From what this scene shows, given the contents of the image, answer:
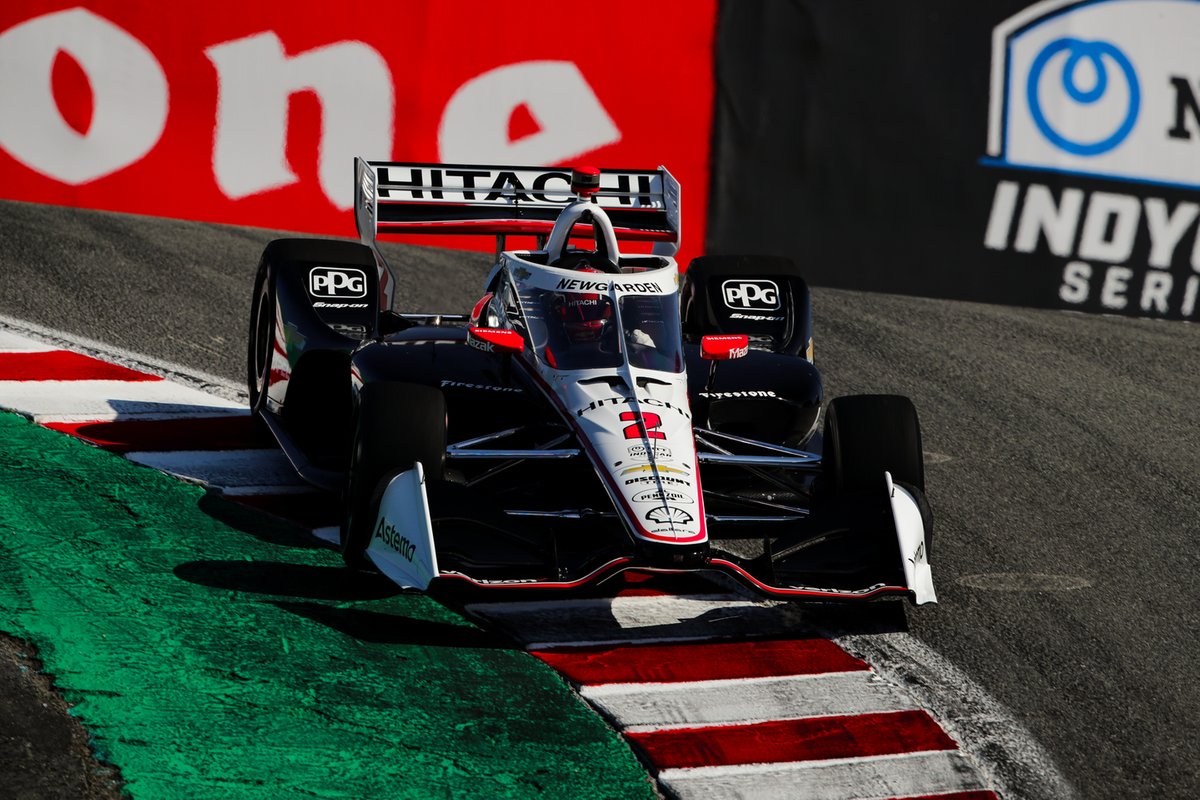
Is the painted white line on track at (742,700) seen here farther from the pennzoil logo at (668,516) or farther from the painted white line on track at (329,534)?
the painted white line on track at (329,534)

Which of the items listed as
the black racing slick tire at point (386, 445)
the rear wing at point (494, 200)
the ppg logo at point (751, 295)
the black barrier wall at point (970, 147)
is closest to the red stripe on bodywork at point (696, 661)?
the black racing slick tire at point (386, 445)

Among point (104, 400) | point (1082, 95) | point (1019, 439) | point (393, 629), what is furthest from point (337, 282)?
point (1082, 95)

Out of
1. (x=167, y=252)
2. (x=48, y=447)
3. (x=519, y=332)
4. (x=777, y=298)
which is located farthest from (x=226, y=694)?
(x=167, y=252)

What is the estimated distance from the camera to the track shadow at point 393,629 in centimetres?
514

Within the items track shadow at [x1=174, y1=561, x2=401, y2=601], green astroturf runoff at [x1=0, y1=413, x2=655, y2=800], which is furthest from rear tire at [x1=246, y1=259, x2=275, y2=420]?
track shadow at [x1=174, y1=561, x2=401, y2=601]

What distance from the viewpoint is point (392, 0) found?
35.3ft

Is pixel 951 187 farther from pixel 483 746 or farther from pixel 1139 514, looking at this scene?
pixel 483 746

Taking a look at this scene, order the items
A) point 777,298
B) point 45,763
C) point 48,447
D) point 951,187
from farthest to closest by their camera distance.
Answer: point 951,187 < point 777,298 < point 48,447 < point 45,763

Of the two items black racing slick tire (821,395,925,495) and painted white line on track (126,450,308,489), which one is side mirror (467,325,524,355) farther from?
painted white line on track (126,450,308,489)

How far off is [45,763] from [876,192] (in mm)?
8214

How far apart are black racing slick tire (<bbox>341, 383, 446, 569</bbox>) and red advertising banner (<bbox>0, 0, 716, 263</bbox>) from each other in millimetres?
5578

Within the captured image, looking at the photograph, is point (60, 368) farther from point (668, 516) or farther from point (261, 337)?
point (668, 516)

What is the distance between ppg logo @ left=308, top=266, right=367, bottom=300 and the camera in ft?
23.4

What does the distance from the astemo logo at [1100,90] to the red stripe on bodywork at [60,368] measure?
612cm
